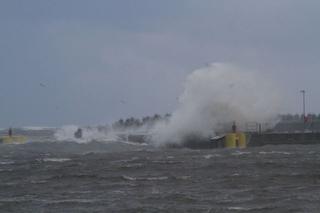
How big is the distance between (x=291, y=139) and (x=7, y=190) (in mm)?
45199

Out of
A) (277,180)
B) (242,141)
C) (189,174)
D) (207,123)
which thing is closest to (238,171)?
(189,174)

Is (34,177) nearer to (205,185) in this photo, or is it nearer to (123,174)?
(123,174)

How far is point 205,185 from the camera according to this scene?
2559 centimetres

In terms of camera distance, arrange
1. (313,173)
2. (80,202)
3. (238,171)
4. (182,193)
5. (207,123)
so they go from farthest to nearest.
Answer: (207,123) → (238,171) → (313,173) → (182,193) → (80,202)

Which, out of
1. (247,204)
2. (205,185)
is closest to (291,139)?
(205,185)

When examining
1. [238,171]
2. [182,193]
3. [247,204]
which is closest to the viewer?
[247,204]

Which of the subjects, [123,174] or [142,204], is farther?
[123,174]

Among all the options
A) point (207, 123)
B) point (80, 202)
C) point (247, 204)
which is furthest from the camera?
point (207, 123)

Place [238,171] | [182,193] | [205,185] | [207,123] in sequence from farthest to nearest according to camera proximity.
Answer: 1. [207,123]
2. [238,171]
3. [205,185]
4. [182,193]

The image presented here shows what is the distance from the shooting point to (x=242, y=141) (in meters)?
67.2

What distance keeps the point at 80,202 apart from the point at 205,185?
608 cm

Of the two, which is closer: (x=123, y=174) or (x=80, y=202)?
(x=80, y=202)

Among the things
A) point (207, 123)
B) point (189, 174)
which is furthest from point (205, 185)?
point (207, 123)

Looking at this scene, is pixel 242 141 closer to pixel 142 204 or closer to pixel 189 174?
pixel 189 174
